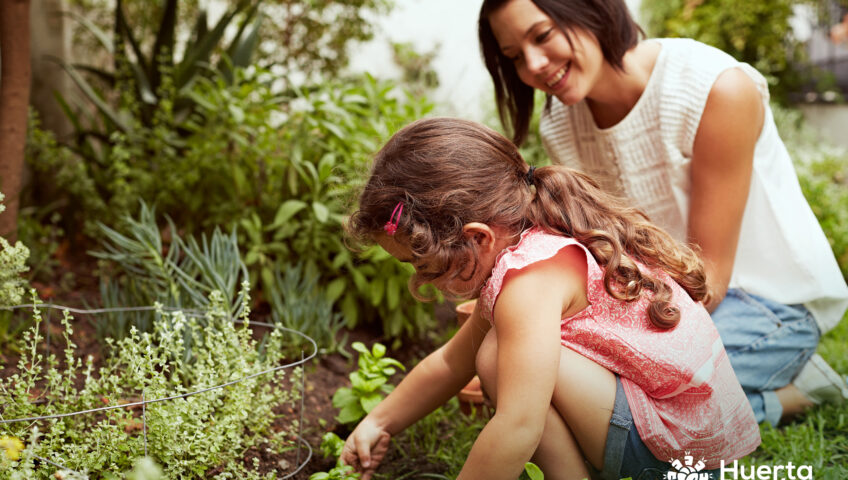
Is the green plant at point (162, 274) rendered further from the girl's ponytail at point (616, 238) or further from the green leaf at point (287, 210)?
the girl's ponytail at point (616, 238)

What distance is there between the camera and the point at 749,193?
202 cm

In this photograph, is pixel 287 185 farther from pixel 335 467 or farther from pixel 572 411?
pixel 572 411

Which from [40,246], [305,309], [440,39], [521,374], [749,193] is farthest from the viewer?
[440,39]

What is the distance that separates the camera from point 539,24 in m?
1.84

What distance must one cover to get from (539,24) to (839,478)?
4.20ft

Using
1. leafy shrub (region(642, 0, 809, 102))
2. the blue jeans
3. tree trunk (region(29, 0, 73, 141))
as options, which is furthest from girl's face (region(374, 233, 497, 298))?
leafy shrub (region(642, 0, 809, 102))

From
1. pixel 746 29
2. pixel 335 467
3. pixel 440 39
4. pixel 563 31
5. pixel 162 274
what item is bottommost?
pixel 335 467

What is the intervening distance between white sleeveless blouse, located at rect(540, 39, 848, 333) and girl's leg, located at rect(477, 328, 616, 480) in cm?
66

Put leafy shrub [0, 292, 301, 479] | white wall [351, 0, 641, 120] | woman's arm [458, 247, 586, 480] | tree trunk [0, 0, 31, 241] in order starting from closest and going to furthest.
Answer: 1. woman's arm [458, 247, 586, 480]
2. leafy shrub [0, 292, 301, 479]
3. tree trunk [0, 0, 31, 241]
4. white wall [351, 0, 641, 120]

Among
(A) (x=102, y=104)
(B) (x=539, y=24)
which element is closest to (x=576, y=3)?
(B) (x=539, y=24)

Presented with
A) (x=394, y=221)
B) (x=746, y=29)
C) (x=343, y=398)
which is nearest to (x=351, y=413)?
(x=343, y=398)

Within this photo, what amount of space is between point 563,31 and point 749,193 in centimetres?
72

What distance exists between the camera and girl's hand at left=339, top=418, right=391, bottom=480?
5.33ft

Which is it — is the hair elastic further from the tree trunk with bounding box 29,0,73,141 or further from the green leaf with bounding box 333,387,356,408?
the tree trunk with bounding box 29,0,73,141
